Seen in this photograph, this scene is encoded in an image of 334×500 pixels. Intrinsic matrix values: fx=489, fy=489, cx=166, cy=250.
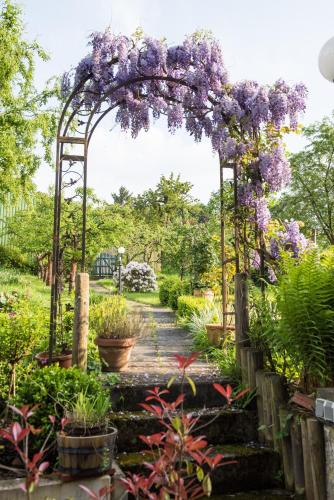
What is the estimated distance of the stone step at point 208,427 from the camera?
380 centimetres

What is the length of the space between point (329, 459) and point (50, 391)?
1.94 metres

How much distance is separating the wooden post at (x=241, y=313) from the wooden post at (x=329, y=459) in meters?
1.51

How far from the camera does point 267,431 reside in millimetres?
3832

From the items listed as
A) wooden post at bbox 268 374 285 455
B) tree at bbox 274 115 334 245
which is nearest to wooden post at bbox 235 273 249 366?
wooden post at bbox 268 374 285 455

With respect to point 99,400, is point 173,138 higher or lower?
higher

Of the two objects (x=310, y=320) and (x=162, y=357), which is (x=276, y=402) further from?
(x=162, y=357)

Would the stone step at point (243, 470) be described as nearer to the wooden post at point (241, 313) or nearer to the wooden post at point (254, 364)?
the wooden post at point (254, 364)

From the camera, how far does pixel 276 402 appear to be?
3.69m

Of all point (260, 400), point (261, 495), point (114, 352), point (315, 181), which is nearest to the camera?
point (261, 495)

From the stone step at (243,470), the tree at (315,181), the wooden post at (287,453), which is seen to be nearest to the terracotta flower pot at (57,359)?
the stone step at (243,470)

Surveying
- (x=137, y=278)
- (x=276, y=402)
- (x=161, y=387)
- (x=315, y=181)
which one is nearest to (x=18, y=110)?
(x=137, y=278)

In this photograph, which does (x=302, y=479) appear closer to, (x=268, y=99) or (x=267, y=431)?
(x=267, y=431)

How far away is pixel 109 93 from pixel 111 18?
38.0 inches

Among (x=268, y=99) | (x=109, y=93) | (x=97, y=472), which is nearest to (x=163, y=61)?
(x=109, y=93)
